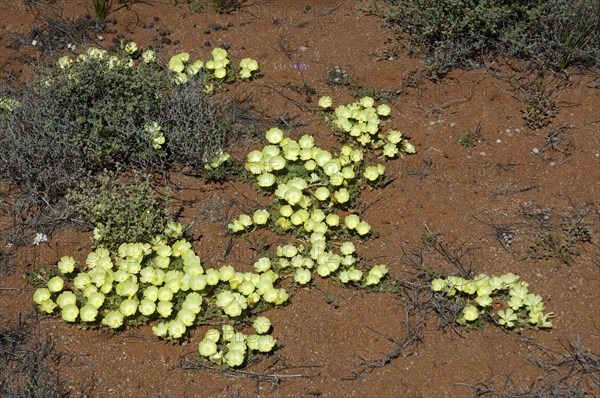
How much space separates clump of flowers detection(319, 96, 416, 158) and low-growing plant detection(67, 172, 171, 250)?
53.0 inches

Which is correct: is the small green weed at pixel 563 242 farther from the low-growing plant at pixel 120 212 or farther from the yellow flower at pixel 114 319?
the yellow flower at pixel 114 319

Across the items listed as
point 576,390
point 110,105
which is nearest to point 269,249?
point 110,105

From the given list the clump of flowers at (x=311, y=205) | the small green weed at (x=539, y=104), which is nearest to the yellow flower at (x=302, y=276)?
the clump of flowers at (x=311, y=205)

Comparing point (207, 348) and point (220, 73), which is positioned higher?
point (220, 73)

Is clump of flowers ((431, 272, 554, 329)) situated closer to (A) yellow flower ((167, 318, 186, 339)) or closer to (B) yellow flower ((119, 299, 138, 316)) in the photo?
(A) yellow flower ((167, 318, 186, 339))

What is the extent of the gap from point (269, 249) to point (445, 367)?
4.16 ft

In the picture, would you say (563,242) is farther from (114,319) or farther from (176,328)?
(114,319)

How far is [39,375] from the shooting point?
3.66 metres

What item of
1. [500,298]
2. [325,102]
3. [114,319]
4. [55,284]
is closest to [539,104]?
[325,102]

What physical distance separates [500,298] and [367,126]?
1.50m

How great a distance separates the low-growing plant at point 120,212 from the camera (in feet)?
13.5

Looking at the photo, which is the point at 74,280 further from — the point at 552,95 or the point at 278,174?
the point at 552,95

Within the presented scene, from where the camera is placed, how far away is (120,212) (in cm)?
412

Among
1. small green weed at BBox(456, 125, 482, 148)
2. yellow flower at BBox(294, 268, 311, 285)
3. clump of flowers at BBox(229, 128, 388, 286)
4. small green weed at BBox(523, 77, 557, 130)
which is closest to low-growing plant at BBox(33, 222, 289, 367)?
yellow flower at BBox(294, 268, 311, 285)
